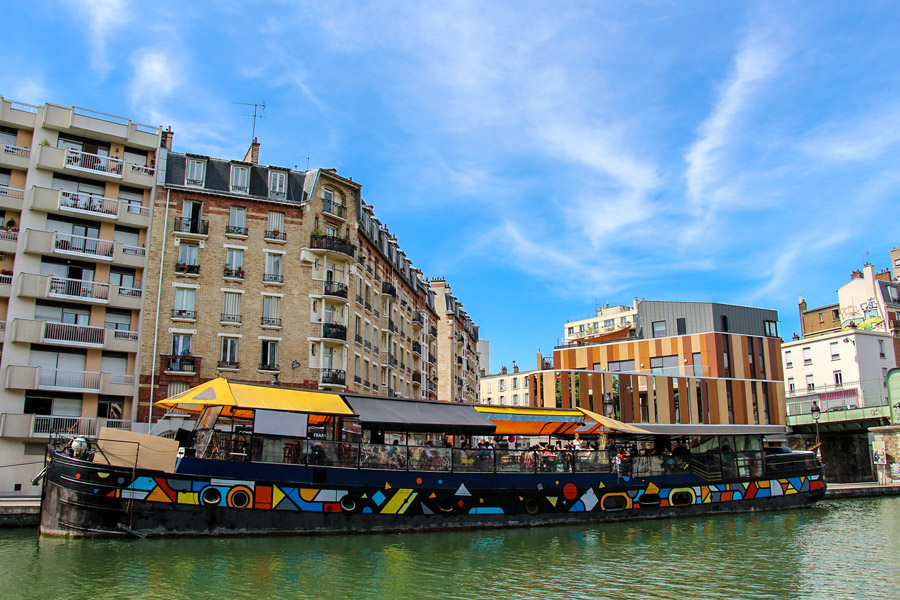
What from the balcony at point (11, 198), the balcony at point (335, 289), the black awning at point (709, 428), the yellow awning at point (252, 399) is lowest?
the yellow awning at point (252, 399)

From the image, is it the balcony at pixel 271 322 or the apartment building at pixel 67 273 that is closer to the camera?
the apartment building at pixel 67 273

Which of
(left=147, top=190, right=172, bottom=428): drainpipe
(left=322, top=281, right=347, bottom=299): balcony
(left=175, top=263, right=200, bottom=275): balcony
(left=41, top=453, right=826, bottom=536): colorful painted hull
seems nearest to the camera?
(left=41, top=453, right=826, bottom=536): colorful painted hull

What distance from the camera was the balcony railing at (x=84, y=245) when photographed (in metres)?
40.2

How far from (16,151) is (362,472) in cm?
3104

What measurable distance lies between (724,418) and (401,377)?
2758 centimetres

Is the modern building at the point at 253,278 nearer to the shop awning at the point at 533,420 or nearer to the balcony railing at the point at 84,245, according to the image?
the balcony railing at the point at 84,245

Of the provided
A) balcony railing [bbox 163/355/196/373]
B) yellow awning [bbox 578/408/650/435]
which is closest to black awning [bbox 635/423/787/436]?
yellow awning [bbox 578/408/650/435]

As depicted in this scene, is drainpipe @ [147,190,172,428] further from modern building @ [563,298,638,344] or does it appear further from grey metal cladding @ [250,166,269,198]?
modern building @ [563,298,638,344]

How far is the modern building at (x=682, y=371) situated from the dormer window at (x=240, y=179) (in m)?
29.3

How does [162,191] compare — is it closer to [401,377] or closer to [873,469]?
[401,377]

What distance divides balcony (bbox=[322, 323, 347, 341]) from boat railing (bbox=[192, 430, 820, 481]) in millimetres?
22157

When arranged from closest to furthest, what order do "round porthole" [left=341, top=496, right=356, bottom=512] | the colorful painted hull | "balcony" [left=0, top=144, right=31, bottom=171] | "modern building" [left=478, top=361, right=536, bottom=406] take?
the colorful painted hull
"round porthole" [left=341, top=496, right=356, bottom=512]
"balcony" [left=0, top=144, right=31, bottom=171]
"modern building" [left=478, top=361, right=536, bottom=406]

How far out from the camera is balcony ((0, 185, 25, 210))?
39594 mm

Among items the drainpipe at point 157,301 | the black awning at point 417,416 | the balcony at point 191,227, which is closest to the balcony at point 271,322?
the drainpipe at point 157,301
